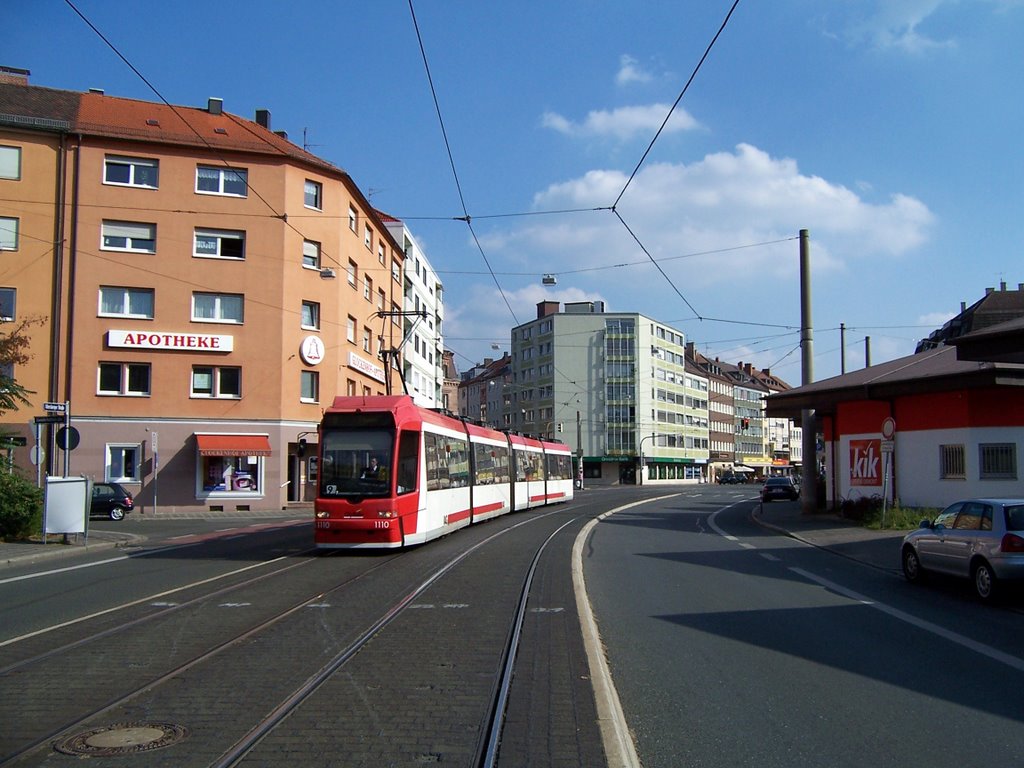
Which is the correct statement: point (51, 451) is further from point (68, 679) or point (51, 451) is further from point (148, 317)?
point (68, 679)

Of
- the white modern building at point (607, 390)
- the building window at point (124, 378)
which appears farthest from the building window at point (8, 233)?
the white modern building at point (607, 390)

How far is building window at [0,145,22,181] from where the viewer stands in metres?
36.4

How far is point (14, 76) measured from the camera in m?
42.1

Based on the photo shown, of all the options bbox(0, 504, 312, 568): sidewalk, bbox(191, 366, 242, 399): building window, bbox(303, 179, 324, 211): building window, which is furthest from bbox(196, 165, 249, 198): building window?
Result: bbox(0, 504, 312, 568): sidewalk

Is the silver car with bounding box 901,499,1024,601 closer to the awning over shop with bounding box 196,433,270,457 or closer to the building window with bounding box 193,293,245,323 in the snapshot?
the awning over shop with bounding box 196,433,270,457

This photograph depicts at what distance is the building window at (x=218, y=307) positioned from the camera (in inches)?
1508

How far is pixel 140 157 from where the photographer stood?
37.9m

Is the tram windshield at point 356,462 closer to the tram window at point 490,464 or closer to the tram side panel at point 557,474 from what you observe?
the tram window at point 490,464

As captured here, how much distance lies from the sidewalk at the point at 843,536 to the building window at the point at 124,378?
25369 millimetres

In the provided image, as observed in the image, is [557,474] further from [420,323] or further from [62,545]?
[62,545]

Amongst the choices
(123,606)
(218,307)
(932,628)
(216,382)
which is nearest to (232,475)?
(216,382)

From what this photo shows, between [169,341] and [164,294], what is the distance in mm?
2022

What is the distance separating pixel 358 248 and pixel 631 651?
1552 inches

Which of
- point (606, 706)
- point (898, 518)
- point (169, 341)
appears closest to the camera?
point (606, 706)
